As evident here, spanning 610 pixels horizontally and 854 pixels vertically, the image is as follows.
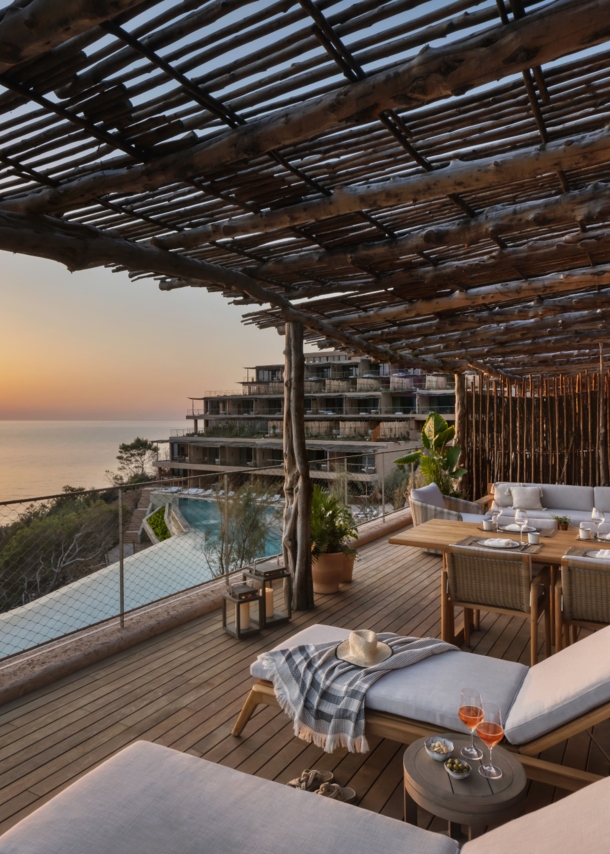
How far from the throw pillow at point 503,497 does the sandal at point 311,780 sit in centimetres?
561

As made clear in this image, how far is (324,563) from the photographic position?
5207 mm

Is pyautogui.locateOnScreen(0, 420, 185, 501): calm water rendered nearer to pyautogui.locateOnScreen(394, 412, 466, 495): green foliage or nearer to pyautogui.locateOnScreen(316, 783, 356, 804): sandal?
pyautogui.locateOnScreen(394, 412, 466, 495): green foliage

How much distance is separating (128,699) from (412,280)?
3409 mm

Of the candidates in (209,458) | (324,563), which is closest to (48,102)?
(324,563)

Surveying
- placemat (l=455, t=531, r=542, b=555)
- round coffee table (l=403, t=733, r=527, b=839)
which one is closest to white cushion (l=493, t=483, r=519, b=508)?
placemat (l=455, t=531, r=542, b=555)

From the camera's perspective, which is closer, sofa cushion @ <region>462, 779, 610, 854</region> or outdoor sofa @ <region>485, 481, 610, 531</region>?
sofa cushion @ <region>462, 779, 610, 854</region>

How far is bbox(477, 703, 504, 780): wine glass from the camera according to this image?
1.79 meters

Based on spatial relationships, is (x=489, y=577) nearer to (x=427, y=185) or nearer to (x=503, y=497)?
(x=427, y=185)

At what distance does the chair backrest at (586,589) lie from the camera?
3.33m

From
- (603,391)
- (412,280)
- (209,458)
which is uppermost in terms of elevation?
(412,280)

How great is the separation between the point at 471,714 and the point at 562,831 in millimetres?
465

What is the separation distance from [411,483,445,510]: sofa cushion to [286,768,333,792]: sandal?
4.13 metres

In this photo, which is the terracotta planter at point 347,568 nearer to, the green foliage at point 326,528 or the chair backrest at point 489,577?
the green foliage at point 326,528

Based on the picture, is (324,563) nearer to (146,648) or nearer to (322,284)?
(146,648)
